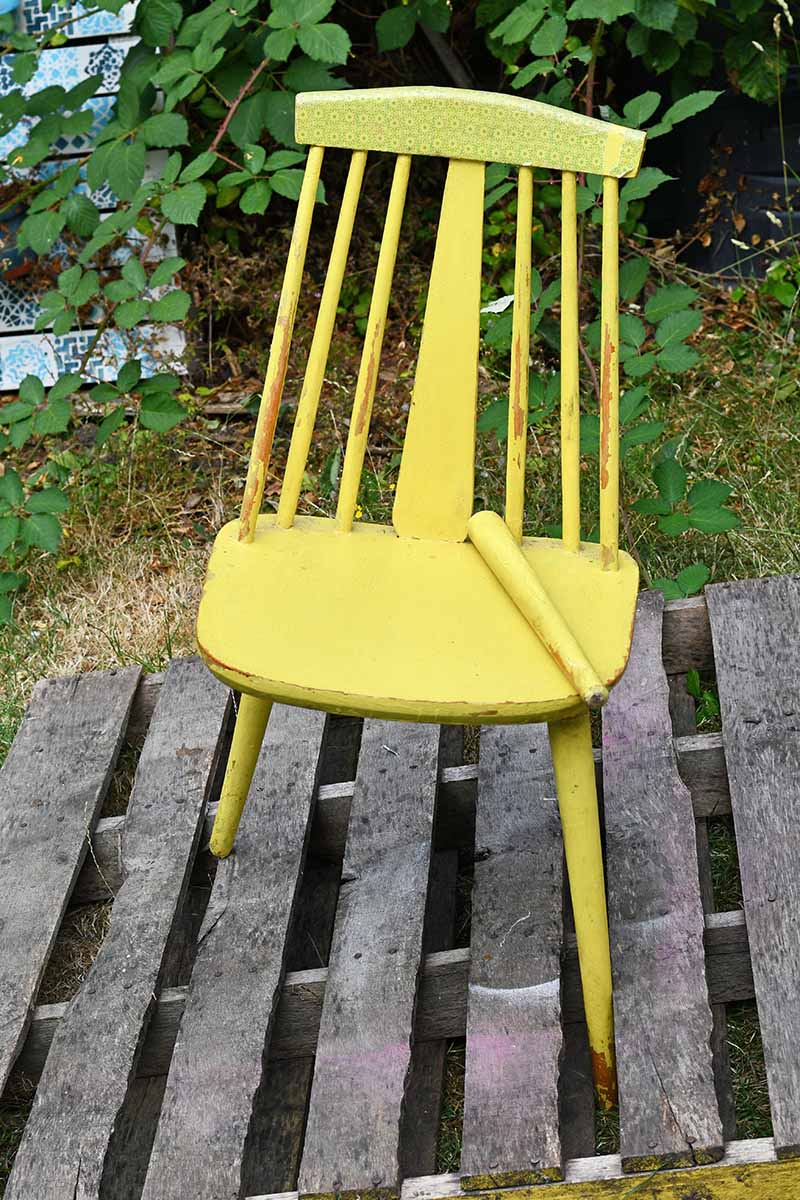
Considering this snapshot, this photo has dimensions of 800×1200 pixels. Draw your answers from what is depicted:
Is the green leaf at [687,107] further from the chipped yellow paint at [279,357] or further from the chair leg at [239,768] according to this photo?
the chair leg at [239,768]

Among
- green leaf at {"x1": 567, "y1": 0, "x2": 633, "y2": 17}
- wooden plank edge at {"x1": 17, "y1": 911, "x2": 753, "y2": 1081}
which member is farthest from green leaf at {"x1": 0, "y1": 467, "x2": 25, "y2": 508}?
green leaf at {"x1": 567, "y1": 0, "x2": 633, "y2": 17}

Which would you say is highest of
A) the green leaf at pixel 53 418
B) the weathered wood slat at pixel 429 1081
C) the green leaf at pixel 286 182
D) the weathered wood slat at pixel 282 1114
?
the green leaf at pixel 286 182

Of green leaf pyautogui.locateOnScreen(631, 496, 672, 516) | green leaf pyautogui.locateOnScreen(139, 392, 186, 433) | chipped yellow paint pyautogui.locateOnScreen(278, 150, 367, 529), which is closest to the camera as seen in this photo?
chipped yellow paint pyautogui.locateOnScreen(278, 150, 367, 529)

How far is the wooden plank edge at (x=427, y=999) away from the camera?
1616mm

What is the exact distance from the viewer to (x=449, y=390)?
1.69m

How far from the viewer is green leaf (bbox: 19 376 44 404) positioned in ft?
8.41

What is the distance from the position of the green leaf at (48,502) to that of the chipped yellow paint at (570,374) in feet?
4.11

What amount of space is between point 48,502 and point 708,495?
50.6 inches

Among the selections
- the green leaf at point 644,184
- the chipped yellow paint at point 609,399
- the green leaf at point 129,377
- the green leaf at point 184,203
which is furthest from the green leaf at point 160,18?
the chipped yellow paint at point 609,399

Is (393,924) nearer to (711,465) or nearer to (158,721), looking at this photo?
(158,721)

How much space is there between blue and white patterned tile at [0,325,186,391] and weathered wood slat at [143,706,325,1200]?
157 cm

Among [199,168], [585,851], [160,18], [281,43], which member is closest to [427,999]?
[585,851]

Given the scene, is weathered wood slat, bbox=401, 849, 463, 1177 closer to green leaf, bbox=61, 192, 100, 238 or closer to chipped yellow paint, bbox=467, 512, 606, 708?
chipped yellow paint, bbox=467, 512, 606, 708

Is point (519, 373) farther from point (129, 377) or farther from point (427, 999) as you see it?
point (129, 377)
